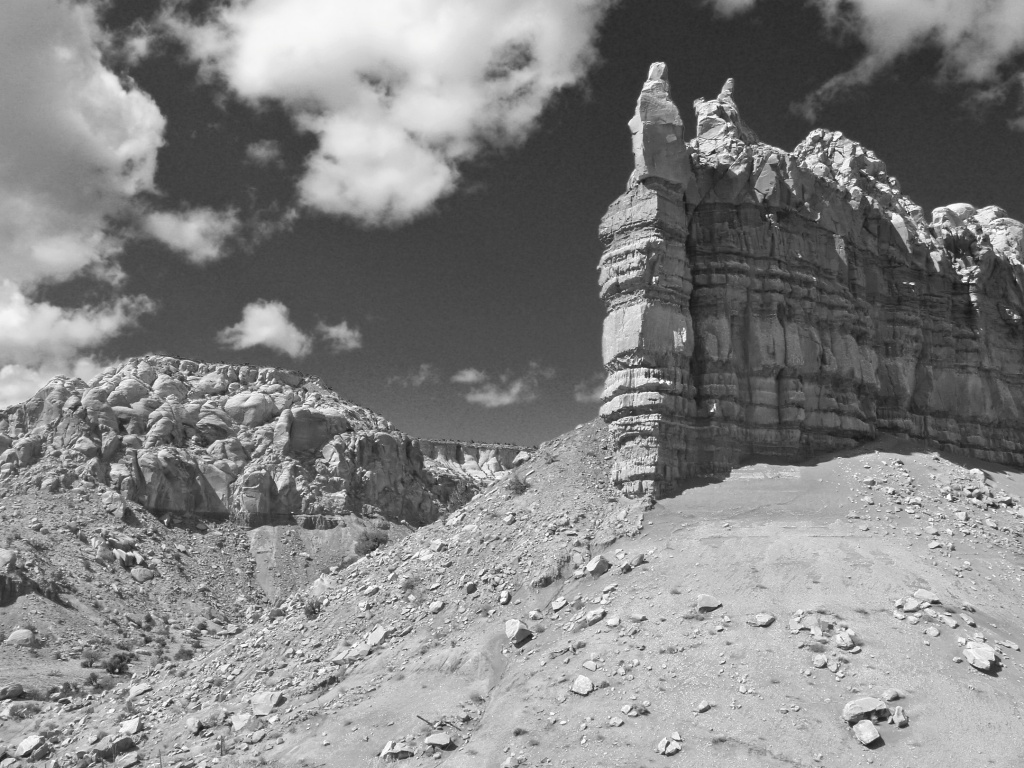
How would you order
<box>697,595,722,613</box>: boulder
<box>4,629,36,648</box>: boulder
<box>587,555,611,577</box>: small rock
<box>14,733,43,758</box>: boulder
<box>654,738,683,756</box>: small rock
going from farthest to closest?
1. <box>4,629,36,648</box>: boulder
2. <box>14,733,43,758</box>: boulder
3. <box>587,555,611,577</box>: small rock
4. <box>697,595,722,613</box>: boulder
5. <box>654,738,683,756</box>: small rock

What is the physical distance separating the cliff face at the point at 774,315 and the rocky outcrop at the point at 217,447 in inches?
1580

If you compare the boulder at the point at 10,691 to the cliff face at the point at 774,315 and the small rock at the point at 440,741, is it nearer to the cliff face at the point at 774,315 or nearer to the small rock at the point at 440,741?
the small rock at the point at 440,741

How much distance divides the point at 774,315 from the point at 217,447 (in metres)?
47.0

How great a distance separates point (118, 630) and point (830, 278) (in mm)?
37390

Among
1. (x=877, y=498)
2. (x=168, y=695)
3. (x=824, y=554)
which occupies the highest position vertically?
(x=877, y=498)

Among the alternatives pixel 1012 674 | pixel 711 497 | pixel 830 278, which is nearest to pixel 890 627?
pixel 1012 674

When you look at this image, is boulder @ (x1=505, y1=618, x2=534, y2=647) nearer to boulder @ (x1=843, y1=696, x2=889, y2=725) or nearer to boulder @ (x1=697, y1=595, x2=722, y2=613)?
boulder @ (x1=697, y1=595, x2=722, y2=613)

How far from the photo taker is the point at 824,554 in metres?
21.1

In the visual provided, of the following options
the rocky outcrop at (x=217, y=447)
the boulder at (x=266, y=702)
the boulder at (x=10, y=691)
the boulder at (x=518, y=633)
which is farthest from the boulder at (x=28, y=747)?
the rocky outcrop at (x=217, y=447)

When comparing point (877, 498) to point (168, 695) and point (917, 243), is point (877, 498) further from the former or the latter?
point (168, 695)

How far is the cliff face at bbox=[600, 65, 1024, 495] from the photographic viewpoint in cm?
2675

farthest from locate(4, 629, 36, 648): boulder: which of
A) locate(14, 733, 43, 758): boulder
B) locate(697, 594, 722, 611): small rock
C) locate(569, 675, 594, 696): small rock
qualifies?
locate(697, 594, 722, 611): small rock

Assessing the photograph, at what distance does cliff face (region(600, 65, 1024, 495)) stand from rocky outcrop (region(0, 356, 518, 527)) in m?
40.1

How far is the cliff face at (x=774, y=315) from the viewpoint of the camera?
1053 inches
